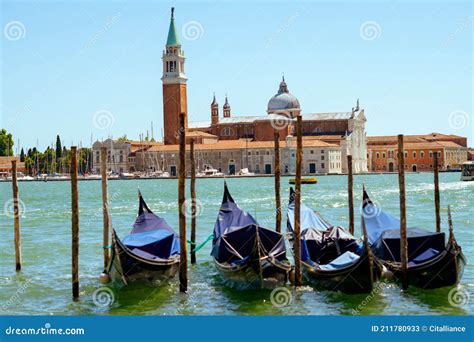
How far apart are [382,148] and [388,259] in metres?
52.1

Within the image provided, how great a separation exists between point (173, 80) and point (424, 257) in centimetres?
4798

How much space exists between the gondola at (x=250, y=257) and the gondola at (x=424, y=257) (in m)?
1.12

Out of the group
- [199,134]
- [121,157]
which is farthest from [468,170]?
[121,157]

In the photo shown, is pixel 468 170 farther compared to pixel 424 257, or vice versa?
pixel 468 170

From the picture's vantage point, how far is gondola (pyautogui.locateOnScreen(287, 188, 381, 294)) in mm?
7336

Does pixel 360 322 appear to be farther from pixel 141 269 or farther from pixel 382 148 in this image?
pixel 382 148

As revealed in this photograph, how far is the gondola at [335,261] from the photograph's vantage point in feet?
24.1

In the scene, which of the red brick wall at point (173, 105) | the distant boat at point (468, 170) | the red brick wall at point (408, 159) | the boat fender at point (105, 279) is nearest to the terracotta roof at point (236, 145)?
the red brick wall at point (173, 105)

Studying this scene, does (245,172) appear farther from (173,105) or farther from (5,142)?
(5,142)

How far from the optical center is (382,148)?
194 feet

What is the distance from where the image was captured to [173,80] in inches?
2158

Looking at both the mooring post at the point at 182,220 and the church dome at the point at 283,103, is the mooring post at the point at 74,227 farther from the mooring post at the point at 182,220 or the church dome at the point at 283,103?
the church dome at the point at 283,103

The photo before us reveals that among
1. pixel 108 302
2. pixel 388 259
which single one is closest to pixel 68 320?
pixel 108 302

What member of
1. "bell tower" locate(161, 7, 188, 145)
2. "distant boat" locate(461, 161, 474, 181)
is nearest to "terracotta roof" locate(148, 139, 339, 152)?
"bell tower" locate(161, 7, 188, 145)
